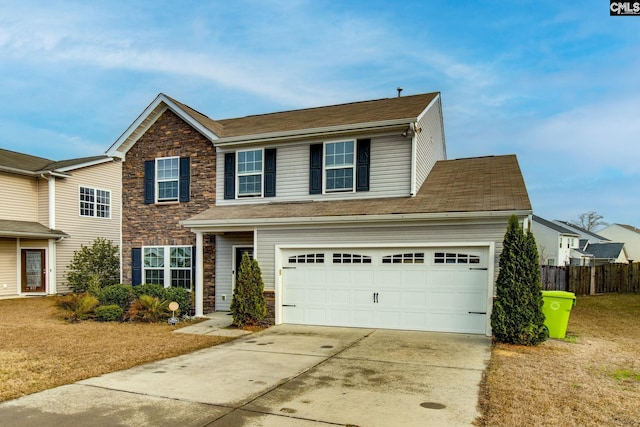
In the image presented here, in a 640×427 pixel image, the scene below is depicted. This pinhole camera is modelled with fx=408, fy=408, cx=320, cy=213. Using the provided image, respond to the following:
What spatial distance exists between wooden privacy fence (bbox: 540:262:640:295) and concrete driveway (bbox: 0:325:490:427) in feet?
42.1

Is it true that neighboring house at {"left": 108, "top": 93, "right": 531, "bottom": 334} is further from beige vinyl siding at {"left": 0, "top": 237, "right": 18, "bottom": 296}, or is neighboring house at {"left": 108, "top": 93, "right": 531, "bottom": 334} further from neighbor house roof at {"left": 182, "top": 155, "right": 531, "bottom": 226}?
beige vinyl siding at {"left": 0, "top": 237, "right": 18, "bottom": 296}

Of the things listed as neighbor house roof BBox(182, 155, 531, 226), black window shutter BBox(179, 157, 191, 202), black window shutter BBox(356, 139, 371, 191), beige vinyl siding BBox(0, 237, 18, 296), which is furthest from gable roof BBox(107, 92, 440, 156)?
beige vinyl siding BBox(0, 237, 18, 296)

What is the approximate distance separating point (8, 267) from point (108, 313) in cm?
949

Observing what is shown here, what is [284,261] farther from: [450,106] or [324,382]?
[450,106]

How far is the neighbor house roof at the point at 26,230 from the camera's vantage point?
1681 centimetres

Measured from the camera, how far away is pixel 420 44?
15.6 meters

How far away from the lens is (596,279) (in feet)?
63.7

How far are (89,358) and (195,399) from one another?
3670mm

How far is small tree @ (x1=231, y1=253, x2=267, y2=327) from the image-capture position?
11188 mm

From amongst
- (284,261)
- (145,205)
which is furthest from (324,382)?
(145,205)

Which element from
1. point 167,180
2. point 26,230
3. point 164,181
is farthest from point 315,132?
point 26,230

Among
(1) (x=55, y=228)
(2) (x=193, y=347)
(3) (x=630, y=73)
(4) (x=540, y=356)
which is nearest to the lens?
(4) (x=540, y=356)

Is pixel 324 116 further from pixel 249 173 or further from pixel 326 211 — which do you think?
pixel 326 211

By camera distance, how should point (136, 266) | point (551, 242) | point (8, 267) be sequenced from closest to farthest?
1. point (136, 266)
2. point (8, 267)
3. point (551, 242)
